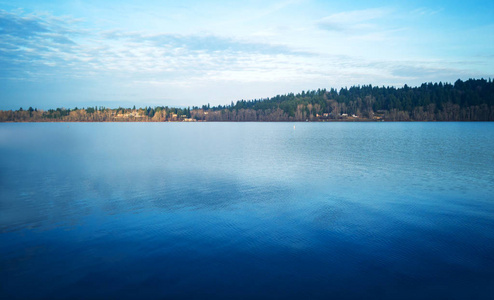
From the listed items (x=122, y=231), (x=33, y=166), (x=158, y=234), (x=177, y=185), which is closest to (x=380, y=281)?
(x=158, y=234)

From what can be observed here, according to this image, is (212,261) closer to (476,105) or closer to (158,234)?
(158,234)

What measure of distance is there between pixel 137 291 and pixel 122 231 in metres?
4.34

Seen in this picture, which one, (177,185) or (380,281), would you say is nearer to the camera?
(380,281)

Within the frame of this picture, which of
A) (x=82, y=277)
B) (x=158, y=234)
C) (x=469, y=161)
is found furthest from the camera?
(x=469, y=161)

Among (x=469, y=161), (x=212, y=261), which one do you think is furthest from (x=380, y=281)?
(x=469, y=161)

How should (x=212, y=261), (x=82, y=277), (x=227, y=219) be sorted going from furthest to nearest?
(x=227, y=219) < (x=212, y=261) < (x=82, y=277)

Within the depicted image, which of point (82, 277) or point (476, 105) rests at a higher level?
point (476, 105)

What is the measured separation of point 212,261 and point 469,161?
28608 mm

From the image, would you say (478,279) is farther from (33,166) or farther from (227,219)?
(33,166)

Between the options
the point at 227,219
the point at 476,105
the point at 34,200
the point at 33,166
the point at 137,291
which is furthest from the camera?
the point at 476,105

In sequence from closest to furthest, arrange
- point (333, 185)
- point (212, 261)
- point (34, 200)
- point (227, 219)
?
1. point (212, 261)
2. point (227, 219)
3. point (34, 200)
4. point (333, 185)

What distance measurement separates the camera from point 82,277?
8.09m

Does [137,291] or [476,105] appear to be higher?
[476,105]

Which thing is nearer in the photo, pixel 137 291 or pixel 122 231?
pixel 137 291
